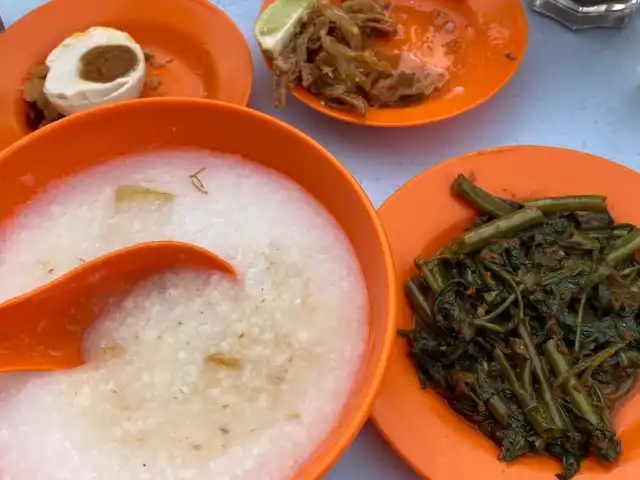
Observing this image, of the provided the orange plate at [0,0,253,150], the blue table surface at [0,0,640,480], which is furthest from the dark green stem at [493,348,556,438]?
the orange plate at [0,0,253,150]

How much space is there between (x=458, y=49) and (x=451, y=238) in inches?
19.7

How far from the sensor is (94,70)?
1257mm

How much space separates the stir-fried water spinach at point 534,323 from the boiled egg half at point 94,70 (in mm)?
672

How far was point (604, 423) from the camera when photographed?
35.5 inches

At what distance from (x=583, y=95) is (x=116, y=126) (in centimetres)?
97

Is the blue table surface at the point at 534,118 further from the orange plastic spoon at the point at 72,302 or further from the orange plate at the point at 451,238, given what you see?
the orange plastic spoon at the point at 72,302

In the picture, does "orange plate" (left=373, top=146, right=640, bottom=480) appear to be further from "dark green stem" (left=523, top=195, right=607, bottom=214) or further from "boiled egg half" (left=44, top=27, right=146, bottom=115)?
"boiled egg half" (left=44, top=27, right=146, bottom=115)

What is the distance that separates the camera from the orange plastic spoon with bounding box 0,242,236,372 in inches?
28.8

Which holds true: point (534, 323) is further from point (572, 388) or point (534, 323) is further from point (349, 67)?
point (349, 67)

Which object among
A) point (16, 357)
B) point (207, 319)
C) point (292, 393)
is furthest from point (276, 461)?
point (16, 357)

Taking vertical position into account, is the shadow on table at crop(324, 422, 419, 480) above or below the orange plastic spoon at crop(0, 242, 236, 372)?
below

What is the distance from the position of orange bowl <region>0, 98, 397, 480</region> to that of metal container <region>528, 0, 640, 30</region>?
0.90m

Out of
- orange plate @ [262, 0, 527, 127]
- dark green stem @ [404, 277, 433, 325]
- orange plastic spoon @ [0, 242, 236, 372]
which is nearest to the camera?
orange plastic spoon @ [0, 242, 236, 372]

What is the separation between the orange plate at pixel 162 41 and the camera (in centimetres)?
127
